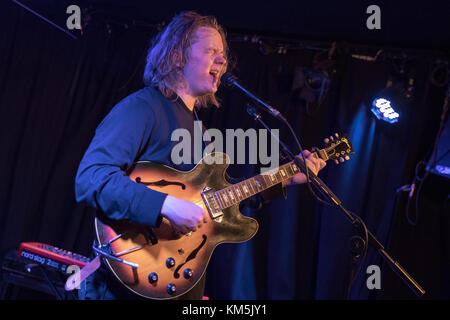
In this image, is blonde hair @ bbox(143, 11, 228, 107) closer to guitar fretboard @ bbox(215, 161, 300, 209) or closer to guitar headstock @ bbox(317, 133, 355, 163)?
guitar fretboard @ bbox(215, 161, 300, 209)

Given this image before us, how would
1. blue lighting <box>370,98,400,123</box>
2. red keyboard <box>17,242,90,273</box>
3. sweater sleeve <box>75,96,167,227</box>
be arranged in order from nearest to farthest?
sweater sleeve <box>75,96,167,227</box> < red keyboard <box>17,242,90,273</box> < blue lighting <box>370,98,400,123</box>

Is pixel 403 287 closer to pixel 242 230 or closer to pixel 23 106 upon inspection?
pixel 242 230

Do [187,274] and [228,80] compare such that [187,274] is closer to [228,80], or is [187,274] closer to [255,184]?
[255,184]

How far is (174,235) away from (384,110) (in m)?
2.68

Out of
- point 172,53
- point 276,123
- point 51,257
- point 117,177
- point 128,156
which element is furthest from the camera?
point 276,123

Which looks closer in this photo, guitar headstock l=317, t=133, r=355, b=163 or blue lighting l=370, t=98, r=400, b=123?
guitar headstock l=317, t=133, r=355, b=163

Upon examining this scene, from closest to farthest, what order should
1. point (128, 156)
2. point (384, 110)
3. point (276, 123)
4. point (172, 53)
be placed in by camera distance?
1. point (128, 156)
2. point (172, 53)
3. point (384, 110)
4. point (276, 123)

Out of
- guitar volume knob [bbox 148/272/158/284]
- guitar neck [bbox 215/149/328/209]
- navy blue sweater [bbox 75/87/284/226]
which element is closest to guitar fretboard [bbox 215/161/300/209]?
guitar neck [bbox 215/149/328/209]

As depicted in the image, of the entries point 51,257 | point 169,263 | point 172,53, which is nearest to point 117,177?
point 169,263

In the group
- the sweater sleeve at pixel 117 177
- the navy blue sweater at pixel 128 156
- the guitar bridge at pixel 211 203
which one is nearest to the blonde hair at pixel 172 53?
the navy blue sweater at pixel 128 156

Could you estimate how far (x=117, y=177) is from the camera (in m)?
1.79

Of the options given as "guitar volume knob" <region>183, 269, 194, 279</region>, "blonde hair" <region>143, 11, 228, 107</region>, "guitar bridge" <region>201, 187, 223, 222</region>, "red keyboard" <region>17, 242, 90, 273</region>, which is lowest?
"red keyboard" <region>17, 242, 90, 273</region>

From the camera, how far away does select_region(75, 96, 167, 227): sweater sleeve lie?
177 centimetres

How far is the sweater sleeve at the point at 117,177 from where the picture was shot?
5.80 feet
